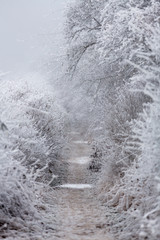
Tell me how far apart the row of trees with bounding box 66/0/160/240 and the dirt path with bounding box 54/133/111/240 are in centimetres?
29

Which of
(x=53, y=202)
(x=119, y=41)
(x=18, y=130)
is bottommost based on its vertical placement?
(x=53, y=202)

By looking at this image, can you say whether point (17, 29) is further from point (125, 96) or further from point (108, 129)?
point (125, 96)

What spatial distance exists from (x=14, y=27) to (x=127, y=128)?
57.4 meters

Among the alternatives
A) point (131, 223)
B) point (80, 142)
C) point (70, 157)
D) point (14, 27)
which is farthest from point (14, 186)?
point (14, 27)

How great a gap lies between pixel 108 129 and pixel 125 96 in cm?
121

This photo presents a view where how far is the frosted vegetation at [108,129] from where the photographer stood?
5.21 m

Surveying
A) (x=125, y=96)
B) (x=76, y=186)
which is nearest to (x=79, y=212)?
(x=125, y=96)

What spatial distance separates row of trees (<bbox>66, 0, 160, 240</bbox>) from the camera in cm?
502

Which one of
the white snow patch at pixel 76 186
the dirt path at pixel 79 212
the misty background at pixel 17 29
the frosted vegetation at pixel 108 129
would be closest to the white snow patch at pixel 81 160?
the frosted vegetation at pixel 108 129

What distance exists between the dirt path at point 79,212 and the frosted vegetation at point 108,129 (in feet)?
0.66

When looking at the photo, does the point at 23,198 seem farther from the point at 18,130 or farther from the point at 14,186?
the point at 18,130

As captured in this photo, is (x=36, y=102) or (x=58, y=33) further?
(x=58, y=33)

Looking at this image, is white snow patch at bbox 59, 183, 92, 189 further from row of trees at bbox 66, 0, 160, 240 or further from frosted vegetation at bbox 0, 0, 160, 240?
row of trees at bbox 66, 0, 160, 240

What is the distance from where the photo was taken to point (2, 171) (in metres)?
5.69
